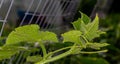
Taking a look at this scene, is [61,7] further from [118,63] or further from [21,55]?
[118,63]

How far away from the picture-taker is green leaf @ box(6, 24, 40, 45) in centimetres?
40

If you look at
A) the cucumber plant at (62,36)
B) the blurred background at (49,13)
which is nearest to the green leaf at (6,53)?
the cucumber plant at (62,36)

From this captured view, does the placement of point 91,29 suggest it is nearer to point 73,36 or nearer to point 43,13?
point 73,36

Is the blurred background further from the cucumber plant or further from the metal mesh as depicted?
the cucumber plant

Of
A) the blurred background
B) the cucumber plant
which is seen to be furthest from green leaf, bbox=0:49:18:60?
the blurred background

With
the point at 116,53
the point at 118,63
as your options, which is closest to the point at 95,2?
the point at 116,53

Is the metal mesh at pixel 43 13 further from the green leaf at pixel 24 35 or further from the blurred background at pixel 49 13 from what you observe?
the green leaf at pixel 24 35

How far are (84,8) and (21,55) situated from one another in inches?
9.9

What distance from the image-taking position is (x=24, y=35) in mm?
398

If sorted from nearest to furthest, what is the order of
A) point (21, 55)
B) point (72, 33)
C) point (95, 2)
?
point (72, 33)
point (21, 55)
point (95, 2)

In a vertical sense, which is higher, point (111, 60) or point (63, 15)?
point (63, 15)

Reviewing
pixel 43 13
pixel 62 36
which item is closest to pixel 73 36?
pixel 62 36

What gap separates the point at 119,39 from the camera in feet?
5.67

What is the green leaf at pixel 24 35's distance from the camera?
0.40 metres
